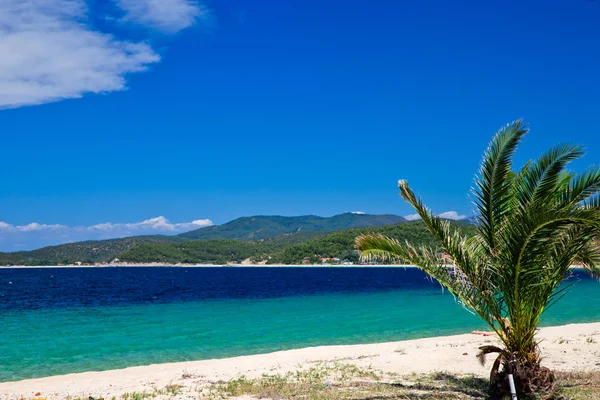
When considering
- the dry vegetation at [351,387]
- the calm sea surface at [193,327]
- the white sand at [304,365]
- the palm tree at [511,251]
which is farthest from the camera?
the calm sea surface at [193,327]

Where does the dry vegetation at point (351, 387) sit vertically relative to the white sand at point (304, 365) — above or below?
above

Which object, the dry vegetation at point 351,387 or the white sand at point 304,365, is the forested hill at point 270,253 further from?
the dry vegetation at point 351,387

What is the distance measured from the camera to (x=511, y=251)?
876 centimetres

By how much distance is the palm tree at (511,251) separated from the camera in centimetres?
904

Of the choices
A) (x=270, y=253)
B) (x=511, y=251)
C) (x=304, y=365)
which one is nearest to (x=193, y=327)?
(x=304, y=365)

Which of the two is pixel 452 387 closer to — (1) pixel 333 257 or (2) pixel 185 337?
(2) pixel 185 337

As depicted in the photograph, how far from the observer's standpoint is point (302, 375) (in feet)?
43.3

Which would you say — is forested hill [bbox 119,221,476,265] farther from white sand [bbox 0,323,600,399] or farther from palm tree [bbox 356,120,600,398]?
palm tree [bbox 356,120,600,398]

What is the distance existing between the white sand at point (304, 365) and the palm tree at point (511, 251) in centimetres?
355

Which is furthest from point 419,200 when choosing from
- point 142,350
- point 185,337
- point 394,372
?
point 185,337

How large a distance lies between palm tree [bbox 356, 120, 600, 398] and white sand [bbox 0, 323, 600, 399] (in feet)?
11.6

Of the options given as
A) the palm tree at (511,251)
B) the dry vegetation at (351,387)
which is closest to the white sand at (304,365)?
the dry vegetation at (351,387)

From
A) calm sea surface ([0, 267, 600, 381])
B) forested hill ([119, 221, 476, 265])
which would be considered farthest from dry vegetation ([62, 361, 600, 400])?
forested hill ([119, 221, 476, 265])

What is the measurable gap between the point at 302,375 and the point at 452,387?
3841 millimetres
